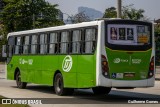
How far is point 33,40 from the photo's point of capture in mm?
23062

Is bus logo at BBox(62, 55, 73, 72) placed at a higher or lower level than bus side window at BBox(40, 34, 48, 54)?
lower

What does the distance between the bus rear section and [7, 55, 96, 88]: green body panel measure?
1.81 ft

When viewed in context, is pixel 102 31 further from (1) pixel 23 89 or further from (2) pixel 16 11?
(2) pixel 16 11

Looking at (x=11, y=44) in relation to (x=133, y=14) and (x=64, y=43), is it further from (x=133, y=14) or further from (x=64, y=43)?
(x=133, y=14)

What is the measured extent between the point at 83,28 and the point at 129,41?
1885 mm

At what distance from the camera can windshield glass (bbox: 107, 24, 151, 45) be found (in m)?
17.5

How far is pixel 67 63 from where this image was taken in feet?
64.1

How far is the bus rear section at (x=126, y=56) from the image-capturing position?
56.6 ft

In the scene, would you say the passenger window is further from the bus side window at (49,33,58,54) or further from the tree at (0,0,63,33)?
the tree at (0,0,63,33)

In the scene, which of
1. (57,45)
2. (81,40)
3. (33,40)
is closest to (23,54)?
(33,40)

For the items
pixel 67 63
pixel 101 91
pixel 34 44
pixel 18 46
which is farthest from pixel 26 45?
pixel 101 91

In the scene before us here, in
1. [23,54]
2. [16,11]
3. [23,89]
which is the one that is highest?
[16,11]

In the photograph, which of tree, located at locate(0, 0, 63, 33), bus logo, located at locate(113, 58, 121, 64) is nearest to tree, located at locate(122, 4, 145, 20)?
tree, located at locate(0, 0, 63, 33)

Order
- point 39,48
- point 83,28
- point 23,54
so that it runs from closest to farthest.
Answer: point 83,28 < point 39,48 < point 23,54
